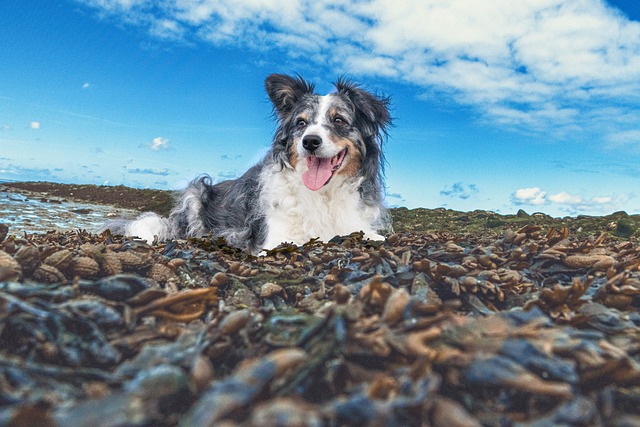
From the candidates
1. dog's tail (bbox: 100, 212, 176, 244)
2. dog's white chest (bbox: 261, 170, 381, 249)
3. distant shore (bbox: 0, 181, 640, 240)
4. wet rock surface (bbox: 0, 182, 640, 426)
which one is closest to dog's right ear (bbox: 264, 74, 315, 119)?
dog's white chest (bbox: 261, 170, 381, 249)

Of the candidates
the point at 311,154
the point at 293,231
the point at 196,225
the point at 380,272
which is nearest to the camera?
the point at 380,272

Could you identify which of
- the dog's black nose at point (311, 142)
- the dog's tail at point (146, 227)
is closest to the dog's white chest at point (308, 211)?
the dog's black nose at point (311, 142)

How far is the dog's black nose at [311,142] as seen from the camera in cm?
521

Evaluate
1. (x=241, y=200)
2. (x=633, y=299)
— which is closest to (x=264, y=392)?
(x=633, y=299)

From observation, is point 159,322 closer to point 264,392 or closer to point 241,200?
point 264,392

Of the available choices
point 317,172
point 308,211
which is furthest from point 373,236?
point 317,172

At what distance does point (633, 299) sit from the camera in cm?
275

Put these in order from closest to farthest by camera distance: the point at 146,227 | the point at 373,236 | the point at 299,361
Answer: the point at 299,361
the point at 373,236
the point at 146,227

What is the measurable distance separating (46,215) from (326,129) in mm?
6366

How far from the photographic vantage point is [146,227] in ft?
22.6

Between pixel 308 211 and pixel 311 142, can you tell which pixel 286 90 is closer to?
pixel 311 142

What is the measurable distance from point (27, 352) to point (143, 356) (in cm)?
40

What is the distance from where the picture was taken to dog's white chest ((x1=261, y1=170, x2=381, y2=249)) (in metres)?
5.81

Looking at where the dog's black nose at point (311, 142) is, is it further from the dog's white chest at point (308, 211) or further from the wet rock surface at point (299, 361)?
the wet rock surface at point (299, 361)
